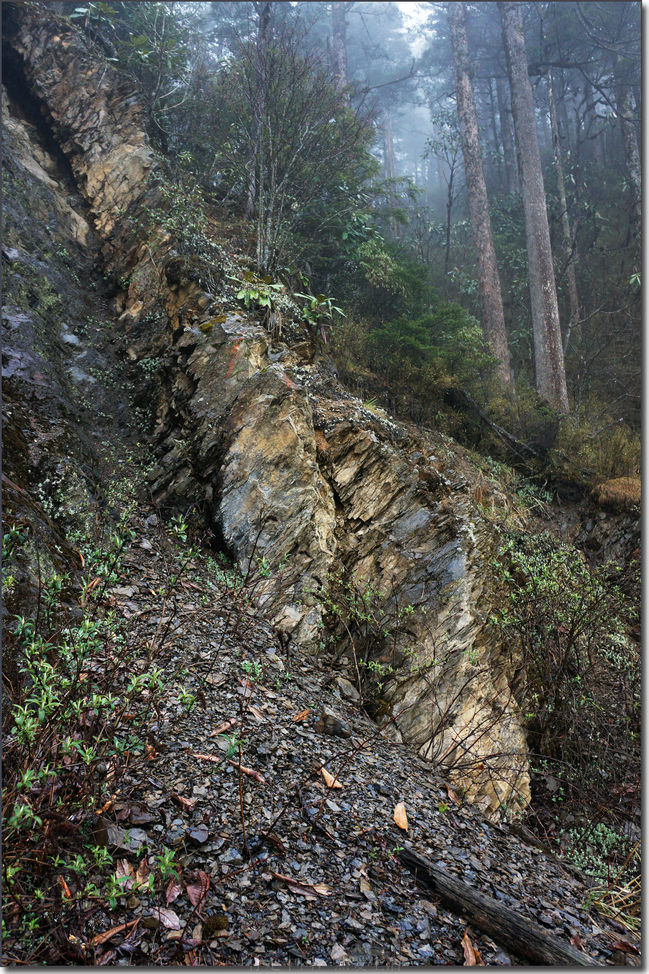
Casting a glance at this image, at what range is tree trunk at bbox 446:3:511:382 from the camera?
10961mm

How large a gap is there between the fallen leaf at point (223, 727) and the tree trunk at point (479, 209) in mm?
8526

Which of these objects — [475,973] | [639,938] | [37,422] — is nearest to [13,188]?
[37,422]

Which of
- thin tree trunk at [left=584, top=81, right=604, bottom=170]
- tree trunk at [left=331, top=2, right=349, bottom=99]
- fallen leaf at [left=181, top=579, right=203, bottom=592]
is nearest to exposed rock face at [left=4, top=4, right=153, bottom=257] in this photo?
fallen leaf at [left=181, top=579, right=203, bottom=592]

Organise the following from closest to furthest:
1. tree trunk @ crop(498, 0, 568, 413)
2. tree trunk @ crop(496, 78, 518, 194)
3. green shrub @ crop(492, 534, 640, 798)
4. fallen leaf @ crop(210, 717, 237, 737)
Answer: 1. fallen leaf @ crop(210, 717, 237, 737)
2. green shrub @ crop(492, 534, 640, 798)
3. tree trunk @ crop(498, 0, 568, 413)
4. tree trunk @ crop(496, 78, 518, 194)

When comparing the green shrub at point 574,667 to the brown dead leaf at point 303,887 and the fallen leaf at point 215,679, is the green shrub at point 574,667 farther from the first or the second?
the brown dead leaf at point 303,887

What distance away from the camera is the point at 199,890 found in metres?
1.94

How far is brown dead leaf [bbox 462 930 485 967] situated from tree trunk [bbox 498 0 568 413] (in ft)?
28.5

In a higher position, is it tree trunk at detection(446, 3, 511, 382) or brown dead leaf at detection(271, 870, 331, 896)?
tree trunk at detection(446, 3, 511, 382)

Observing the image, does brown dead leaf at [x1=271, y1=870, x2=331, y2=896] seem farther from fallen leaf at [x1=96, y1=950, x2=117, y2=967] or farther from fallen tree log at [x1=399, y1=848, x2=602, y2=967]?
fallen leaf at [x1=96, y1=950, x2=117, y2=967]

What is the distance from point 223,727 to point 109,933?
3.61 ft

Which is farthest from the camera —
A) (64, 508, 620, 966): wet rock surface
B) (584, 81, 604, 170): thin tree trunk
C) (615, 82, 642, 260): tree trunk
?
(584, 81, 604, 170): thin tree trunk

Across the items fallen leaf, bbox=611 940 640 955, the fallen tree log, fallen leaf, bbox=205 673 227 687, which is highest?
fallen leaf, bbox=205 673 227 687

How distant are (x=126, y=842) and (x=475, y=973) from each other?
1480 millimetres

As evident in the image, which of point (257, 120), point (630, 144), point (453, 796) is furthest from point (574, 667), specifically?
point (630, 144)
